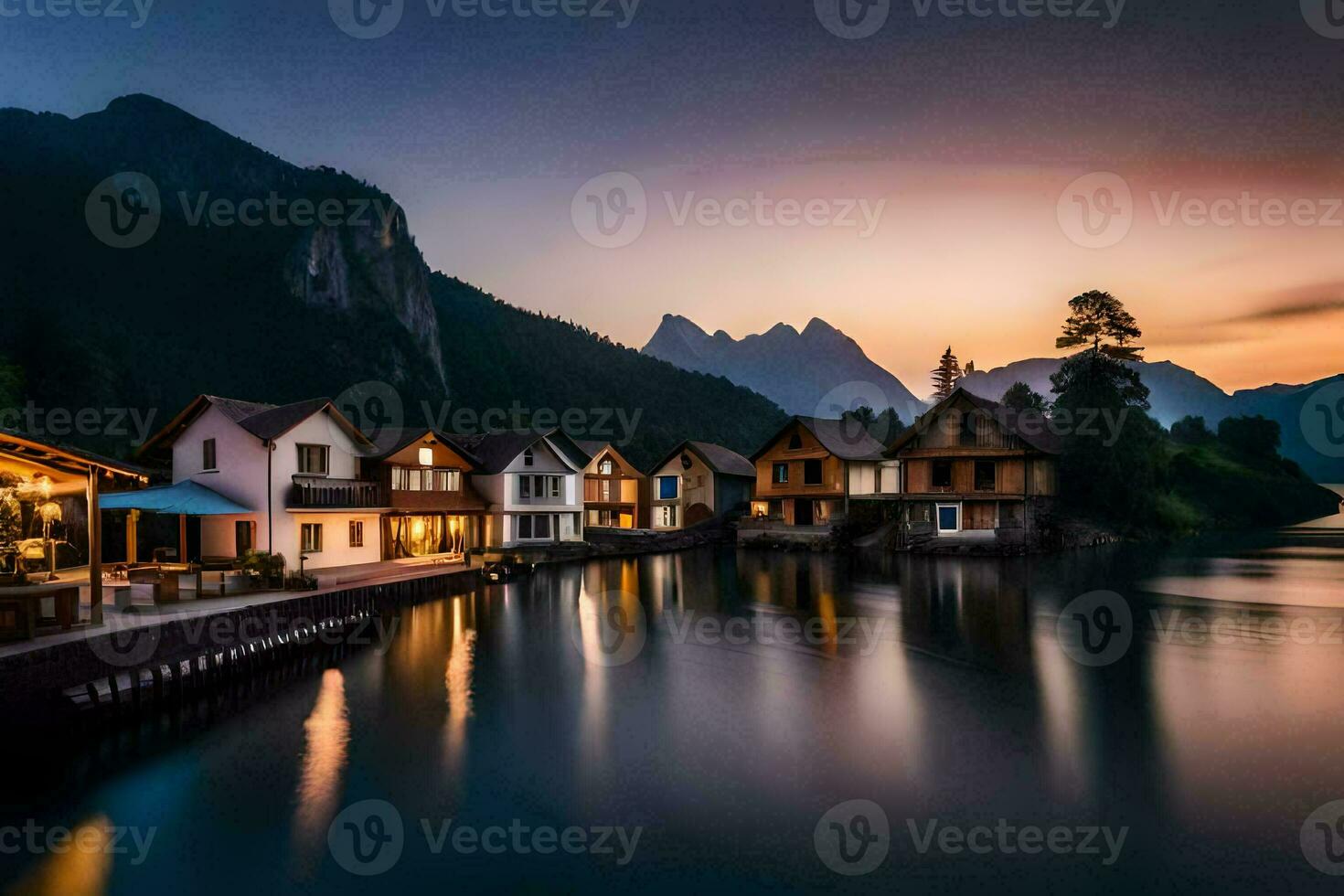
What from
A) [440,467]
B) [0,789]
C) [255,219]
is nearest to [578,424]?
[255,219]

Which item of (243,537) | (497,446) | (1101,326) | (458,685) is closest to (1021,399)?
(1101,326)

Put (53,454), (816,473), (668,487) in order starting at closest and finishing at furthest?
(53,454), (816,473), (668,487)

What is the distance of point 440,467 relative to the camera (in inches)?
1684

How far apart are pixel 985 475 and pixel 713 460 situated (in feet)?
69.9

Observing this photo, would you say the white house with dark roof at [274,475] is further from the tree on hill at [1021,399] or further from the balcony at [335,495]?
the tree on hill at [1021,399]

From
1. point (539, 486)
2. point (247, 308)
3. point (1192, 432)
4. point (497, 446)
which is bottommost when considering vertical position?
point (539, 486)

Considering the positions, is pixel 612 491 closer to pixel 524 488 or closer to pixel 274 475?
pixel 524 488

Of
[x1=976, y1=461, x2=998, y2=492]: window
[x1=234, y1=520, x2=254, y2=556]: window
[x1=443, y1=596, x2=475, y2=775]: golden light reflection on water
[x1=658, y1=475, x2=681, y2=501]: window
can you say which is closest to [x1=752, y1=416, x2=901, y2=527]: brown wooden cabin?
[x1=976, y1=461, x2=998, y2=492]: window

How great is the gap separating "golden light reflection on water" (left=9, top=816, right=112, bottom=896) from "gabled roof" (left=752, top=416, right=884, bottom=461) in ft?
163

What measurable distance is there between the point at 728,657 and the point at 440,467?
77.7 ft

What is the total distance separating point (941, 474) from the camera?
5472 centimetres

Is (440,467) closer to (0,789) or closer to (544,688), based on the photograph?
(544,688)

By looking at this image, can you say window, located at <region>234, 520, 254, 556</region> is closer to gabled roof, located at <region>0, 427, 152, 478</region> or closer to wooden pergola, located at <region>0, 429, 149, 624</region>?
wooden pergola, located at <region>0, 429, 149, 624</region>

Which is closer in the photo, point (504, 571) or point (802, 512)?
point (504, 571)
